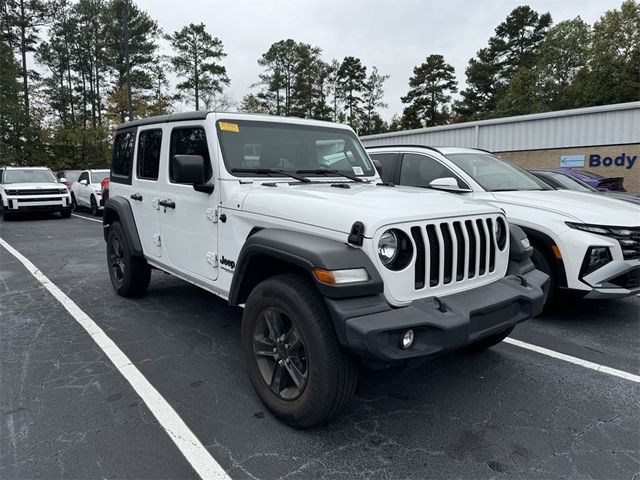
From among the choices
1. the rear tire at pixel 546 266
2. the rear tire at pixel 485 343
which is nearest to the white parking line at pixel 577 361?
the rear tire at pixel 485 343

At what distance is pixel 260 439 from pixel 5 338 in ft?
10.1

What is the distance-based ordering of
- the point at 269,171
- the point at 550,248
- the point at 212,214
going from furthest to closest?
the point at 550,248, the point at 269,171, the point at 212,214

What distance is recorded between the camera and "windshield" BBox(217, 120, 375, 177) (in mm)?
3623

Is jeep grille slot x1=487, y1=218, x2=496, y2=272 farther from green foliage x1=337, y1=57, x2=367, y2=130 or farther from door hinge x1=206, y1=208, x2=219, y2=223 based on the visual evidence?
green foliage x1=337, y1=57, x2=367, y2=130

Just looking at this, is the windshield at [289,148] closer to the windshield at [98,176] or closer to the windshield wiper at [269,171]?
the windshield wiper at [269,171]

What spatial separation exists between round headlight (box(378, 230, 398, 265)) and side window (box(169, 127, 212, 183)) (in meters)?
1.68

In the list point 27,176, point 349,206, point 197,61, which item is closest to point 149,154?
point 349,206

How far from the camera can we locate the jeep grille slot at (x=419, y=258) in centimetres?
256

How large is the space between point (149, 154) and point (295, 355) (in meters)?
2.99

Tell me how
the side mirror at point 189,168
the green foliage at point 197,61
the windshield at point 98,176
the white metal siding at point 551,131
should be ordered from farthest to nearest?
the green foliage at point 197,61 → the windshield at point 98,176 → the white metal siding at point 551,131 → the side mirror at point 189,168

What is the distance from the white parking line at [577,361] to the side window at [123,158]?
4.37 metres

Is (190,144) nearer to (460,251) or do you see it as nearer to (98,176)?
(460,251)

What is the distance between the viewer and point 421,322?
7.59 ft

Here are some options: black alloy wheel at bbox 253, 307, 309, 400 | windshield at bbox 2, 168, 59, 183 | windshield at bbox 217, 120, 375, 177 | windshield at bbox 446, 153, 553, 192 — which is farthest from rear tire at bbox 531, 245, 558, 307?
windshield at bbox 2, 168, 59, 183
